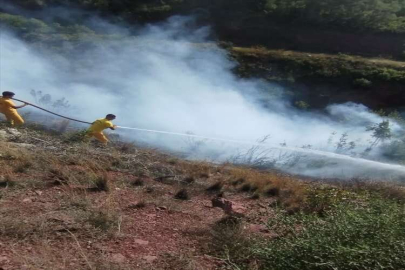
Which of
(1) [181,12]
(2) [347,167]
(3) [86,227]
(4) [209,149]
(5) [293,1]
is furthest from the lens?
(1) [181,12]

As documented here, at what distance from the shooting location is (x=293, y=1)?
790 inches

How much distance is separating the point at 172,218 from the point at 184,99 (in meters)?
8.27

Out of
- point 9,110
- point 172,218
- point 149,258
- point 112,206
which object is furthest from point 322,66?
Answer: point 149,258

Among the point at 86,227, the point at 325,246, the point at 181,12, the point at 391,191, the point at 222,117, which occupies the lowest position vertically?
the point at 86,227

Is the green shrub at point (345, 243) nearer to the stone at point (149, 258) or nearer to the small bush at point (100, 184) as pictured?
the stone at point (149, 258)

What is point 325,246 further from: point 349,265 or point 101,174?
point 101,174

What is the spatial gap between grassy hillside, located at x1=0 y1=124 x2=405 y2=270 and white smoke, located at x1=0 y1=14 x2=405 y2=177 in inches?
103

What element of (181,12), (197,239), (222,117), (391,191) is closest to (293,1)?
(181,12)

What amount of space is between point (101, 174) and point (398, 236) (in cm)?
382

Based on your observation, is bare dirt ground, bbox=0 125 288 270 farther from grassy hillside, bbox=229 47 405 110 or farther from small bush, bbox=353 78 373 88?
small bush, bbox=353 78 373 88

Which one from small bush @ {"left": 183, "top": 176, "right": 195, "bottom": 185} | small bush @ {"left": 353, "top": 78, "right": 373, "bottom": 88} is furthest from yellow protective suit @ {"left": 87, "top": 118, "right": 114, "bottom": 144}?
small bush @ {"left": 353, "top": 78, "right": 373, "bottom": 88}

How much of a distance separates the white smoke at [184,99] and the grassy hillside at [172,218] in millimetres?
2619

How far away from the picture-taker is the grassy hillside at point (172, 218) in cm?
397

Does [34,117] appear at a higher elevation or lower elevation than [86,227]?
higher
